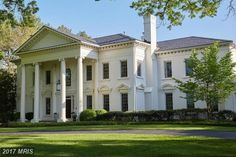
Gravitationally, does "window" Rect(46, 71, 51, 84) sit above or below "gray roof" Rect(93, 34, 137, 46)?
below

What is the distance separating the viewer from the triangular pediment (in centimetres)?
3859

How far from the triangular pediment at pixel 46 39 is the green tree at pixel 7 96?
20.2ft

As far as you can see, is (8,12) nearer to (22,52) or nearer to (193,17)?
(193,17)

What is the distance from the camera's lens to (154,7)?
13.6 meters

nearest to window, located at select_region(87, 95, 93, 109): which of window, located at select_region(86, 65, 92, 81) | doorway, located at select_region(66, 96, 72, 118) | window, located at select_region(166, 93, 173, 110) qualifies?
window, located at select_region(86, 65, 92, 81)

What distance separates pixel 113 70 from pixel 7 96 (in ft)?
52.9

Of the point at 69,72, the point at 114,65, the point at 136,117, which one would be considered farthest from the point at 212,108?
the point at 69,72

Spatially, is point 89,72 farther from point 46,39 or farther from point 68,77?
point 46,39

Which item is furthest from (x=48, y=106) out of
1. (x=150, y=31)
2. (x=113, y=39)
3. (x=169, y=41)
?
(x=169, y=41)

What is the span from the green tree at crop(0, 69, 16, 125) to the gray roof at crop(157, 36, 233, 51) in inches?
784

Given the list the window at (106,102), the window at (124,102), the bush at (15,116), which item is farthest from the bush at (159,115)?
the bush at (15,116)

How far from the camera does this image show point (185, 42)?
39.4m

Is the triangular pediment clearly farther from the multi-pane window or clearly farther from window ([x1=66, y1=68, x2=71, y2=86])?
window ([x1=66, y1=68, x2=71, y2=86])

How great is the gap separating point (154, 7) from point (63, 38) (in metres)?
26.2
